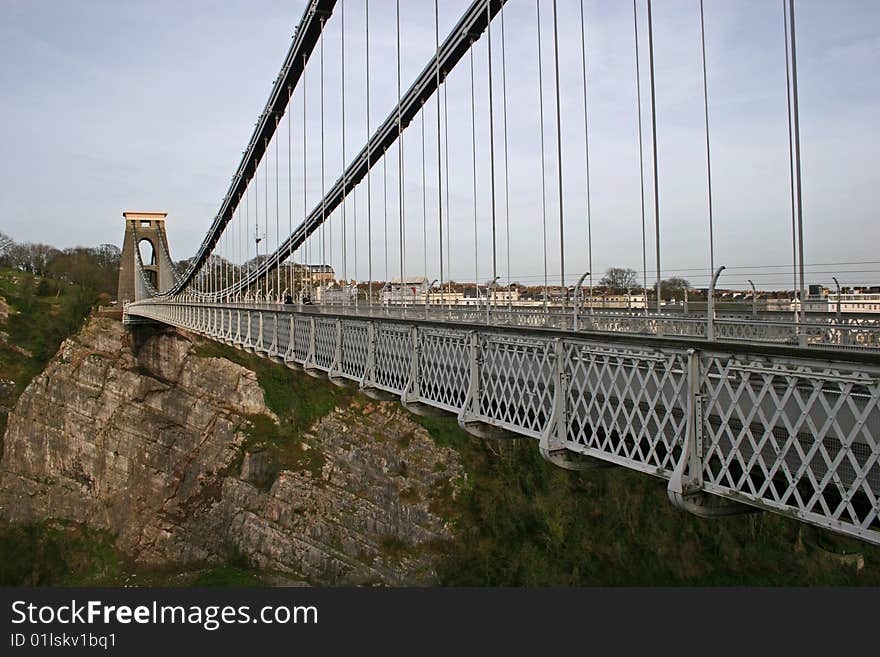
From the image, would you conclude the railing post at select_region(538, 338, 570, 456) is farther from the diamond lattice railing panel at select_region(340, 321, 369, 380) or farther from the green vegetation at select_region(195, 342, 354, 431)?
the green vegetation at select_region(195, 342, 354, 431)

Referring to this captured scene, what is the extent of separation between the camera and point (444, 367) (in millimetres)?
9375

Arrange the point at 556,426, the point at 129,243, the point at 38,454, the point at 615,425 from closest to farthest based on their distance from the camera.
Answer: the point at 615,425 → the point at 556,426 → the point at 38,454 → the point at 129,243

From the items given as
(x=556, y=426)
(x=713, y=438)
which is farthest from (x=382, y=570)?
(x=713, y=438)

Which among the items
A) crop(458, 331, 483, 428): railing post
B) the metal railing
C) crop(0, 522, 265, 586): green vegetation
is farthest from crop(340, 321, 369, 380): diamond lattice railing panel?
crop(0, 522, 265, 586): green vegetation

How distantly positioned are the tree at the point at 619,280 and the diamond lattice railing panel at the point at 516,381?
7.58 metres

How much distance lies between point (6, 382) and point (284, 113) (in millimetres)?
26710

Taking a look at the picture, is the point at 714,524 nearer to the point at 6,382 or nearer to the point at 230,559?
the point at 230,559

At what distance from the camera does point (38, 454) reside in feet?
130

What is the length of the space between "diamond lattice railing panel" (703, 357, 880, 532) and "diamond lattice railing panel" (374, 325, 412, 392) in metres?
5.44

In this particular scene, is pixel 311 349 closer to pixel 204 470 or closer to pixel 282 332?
pixel 282 332

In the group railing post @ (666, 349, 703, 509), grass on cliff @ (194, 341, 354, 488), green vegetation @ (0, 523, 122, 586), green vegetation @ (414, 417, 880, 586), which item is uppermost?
railing post @ (666, 349, 703, 509)

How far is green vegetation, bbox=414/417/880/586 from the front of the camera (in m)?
22.6

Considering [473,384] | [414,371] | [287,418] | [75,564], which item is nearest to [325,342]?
[414,371]

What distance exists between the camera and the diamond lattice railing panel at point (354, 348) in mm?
12211
